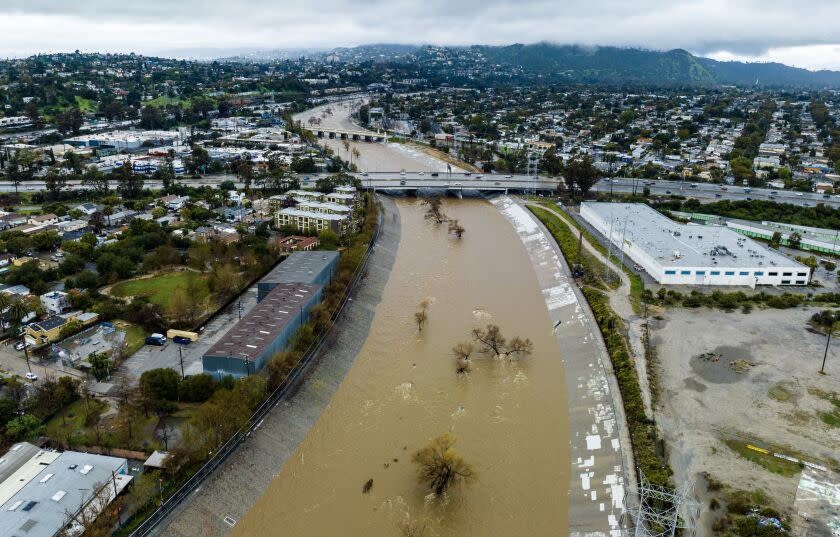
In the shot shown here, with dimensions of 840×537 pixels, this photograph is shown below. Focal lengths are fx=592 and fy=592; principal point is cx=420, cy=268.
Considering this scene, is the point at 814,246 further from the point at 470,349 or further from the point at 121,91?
the point at 121,91

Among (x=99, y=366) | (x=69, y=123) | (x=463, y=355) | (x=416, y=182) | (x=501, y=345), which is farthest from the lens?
(x=69, y=123)

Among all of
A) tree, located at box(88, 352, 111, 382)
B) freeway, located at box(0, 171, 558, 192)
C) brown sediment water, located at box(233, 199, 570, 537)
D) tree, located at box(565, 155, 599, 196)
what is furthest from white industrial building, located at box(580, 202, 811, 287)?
tree, located at box(88, 352, 111, 382)

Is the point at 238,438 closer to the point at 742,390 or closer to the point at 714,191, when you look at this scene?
the point at 742,390

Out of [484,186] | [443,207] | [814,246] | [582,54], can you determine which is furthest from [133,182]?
[582,54]

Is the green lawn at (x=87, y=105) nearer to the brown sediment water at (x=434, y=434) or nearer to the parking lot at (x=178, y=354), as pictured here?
the parking lot at (x=178, y=354)

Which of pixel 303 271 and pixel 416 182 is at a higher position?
pixel 416 182

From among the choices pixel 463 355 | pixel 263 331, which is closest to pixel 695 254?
pixel 463 355

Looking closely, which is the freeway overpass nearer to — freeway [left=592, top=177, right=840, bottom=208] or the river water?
the river water
